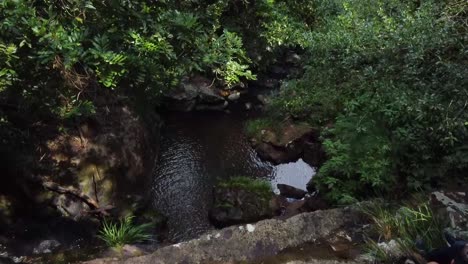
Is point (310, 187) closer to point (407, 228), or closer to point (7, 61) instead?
point (407, 228)

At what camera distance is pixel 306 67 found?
1402 cm

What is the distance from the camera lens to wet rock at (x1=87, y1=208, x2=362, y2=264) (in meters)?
5.87

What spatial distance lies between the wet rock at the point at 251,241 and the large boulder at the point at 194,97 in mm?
9520

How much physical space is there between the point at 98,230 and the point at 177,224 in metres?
1.83

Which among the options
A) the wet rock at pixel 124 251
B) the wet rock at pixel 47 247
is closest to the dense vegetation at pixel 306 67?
the wet rock at pixel 47 247

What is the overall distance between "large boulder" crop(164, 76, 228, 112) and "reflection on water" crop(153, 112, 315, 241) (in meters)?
0.38

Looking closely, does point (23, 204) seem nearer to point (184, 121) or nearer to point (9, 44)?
point (9, 44)

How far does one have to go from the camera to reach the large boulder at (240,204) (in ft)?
31.5

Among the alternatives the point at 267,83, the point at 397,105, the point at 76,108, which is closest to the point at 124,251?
the point at 76,108

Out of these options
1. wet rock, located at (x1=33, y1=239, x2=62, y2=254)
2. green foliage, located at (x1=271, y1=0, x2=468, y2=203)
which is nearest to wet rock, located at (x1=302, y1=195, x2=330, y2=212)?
green foliage, located at (x1=271, y1=0, x2=468, y2=203)

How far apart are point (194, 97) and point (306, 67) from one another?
4214 millimetres

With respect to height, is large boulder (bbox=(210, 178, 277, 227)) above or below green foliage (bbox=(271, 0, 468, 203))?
below

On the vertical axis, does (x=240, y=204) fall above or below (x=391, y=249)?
below

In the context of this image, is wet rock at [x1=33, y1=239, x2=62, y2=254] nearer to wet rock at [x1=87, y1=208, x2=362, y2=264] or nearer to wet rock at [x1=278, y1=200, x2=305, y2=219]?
wet rock at [x1=87, y1=208, x2=362, y2=264]
